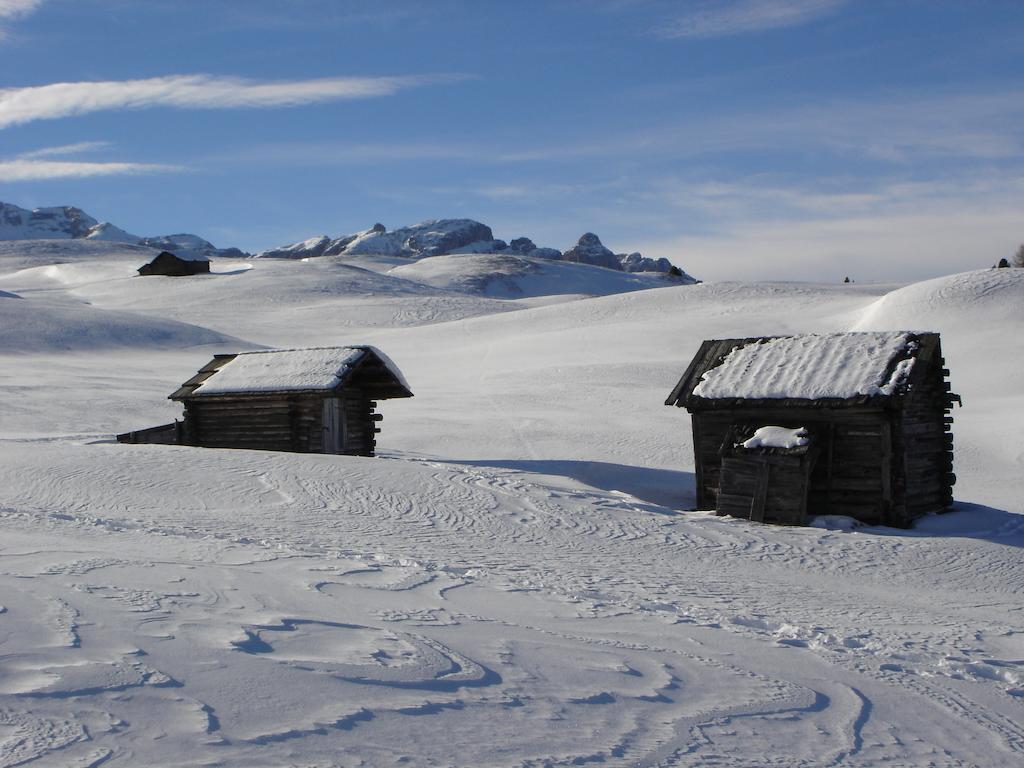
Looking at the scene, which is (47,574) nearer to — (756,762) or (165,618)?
(165,618)

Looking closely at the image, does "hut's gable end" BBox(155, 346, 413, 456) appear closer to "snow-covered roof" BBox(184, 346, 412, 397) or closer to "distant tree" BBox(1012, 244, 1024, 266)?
"snow-covered roof" BBox(184, 346, 412, 397)

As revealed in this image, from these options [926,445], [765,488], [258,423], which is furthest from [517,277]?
[765,488]

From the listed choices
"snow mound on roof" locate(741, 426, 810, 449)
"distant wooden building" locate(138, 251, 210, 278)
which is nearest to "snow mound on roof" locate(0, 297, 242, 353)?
"distant wooden building" locate(138, 251, 210, 278)

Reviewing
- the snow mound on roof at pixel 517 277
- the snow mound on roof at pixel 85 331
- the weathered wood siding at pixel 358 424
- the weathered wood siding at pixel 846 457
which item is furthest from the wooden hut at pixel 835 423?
the snow mound on roof at pixel 517 277

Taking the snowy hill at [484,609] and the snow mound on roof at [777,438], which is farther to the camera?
the snow mound on roof at [777,438]

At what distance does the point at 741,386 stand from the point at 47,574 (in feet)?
44.8

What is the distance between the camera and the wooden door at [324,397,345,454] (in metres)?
24.4

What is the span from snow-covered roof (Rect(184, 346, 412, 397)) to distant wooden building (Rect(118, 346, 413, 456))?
0.07 feet

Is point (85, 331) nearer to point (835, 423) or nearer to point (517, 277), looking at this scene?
point (835, 423)

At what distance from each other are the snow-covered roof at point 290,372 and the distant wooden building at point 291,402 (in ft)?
0.07

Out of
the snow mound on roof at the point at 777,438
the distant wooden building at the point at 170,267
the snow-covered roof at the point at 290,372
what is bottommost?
the snow mound on roof at the point at 777,438

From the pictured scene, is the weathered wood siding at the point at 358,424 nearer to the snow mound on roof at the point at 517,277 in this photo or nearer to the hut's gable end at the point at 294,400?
the hut's gable end at the point at 294,400

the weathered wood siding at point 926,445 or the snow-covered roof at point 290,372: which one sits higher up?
the snow-covered roof at point 290,372

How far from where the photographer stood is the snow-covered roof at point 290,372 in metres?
24.1
